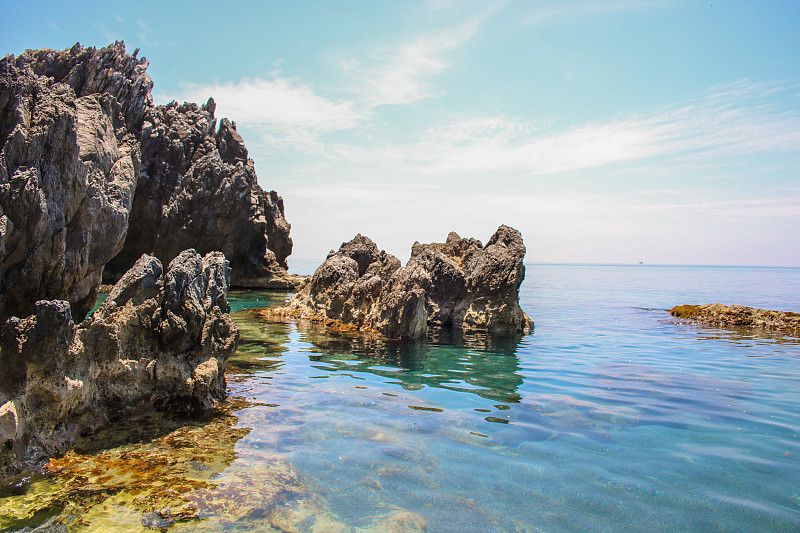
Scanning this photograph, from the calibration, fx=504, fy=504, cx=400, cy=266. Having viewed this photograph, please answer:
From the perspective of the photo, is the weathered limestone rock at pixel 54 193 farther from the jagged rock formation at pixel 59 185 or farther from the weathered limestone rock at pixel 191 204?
the weathered limestone rock at pixel 191 204

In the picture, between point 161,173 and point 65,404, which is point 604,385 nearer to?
point 65,404

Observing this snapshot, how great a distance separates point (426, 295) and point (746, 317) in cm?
1454

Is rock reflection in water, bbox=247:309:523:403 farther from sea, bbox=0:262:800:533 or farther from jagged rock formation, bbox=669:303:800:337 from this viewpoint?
jagged rock formation, bbox=669:303:800:337

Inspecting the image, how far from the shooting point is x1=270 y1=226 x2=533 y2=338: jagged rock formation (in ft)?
55.9

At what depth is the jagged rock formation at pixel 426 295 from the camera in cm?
1703

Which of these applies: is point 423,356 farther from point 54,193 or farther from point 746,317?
point 746,317

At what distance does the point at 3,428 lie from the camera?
486cm

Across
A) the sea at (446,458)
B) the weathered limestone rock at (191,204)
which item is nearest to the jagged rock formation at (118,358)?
the sea at (446,458)

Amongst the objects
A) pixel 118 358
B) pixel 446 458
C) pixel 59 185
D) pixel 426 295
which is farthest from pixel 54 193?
pixel 426 295

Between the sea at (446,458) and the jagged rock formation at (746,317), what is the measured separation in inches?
396

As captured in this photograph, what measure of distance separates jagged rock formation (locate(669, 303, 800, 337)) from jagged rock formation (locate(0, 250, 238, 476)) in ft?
68.6

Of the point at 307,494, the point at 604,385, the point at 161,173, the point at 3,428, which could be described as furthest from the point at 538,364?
the point at 161,173

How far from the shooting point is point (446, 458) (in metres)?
6.55

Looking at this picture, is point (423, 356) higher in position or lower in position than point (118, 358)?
lower
